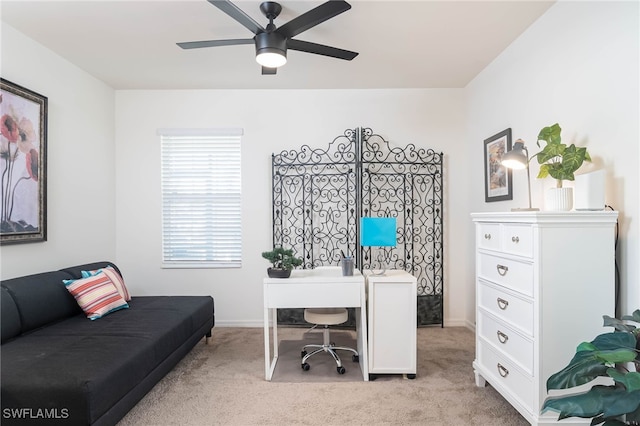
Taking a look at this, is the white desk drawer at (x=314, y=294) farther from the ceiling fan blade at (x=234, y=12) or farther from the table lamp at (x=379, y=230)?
the ceiling fan blade at (x=234, y=12)

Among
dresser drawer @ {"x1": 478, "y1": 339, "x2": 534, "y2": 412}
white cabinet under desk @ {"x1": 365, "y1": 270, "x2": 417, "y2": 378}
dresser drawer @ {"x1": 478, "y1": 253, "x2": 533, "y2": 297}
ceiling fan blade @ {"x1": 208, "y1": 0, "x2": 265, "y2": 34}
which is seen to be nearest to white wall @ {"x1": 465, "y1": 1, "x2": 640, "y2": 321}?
dresser drawer @ {"x1": 478, "y1": 253, "x2": 533, "y2": 297}

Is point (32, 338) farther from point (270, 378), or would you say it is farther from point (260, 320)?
point (260, 320)

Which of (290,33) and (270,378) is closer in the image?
(290,33)

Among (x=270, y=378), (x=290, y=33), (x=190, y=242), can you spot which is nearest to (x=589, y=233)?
(x=290, y=33)

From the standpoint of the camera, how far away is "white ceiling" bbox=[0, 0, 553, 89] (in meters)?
2.61

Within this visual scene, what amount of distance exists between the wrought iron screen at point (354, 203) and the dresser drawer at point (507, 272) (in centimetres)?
163

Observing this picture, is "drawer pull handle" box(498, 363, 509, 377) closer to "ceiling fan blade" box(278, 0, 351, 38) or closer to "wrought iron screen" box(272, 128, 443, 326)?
"wrought iron screen" box(272, 128, 443, 326)

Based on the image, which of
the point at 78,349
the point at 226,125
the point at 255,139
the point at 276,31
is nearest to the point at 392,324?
the point at 78,349

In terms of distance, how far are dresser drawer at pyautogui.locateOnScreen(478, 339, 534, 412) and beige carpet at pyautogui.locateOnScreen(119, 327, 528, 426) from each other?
0.20m

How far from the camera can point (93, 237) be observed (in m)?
Answer: 3.93

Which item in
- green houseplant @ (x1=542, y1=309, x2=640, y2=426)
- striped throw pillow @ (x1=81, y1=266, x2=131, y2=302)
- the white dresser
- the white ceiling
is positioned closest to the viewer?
green houseplant @ (x1=542, y1=309, x2=640, y2=426)

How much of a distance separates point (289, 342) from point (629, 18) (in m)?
3.51

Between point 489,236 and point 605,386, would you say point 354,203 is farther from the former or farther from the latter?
point 605,386

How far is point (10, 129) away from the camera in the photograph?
2.86 meters
